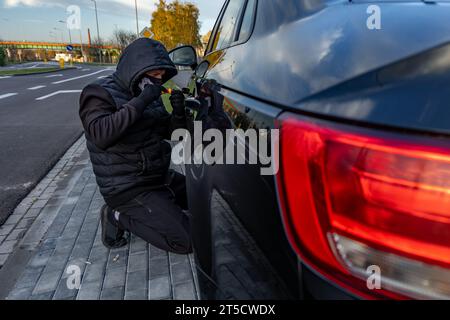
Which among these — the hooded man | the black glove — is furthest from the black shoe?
the black glove

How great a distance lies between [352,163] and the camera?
0.63 meters

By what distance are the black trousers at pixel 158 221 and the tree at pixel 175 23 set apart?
26552 mm

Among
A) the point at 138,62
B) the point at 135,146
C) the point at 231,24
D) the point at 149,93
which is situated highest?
the point at 231,24

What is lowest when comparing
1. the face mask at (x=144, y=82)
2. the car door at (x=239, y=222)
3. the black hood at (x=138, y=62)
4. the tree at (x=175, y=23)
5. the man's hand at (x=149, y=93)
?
the car door at (x=239, y=222)

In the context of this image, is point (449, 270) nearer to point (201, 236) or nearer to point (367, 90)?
point (367, 90)

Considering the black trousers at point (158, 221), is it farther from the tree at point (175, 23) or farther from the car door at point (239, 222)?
the tree at point (175, 23)

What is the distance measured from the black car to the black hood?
4.95 feet

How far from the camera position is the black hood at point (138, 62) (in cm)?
229

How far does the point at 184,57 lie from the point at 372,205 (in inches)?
95.2

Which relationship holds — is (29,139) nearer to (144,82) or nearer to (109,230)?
(109,230)

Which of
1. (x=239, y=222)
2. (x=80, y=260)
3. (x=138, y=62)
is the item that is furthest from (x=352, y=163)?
(x=80, y=260)

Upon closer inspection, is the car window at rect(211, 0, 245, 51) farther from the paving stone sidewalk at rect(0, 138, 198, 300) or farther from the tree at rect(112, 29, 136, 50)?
the tree at rect(112, 29, 136, 50)

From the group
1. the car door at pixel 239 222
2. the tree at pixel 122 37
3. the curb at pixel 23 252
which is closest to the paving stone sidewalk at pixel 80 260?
the curb at pixel 23 252
